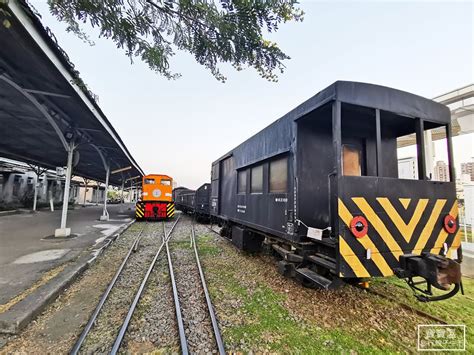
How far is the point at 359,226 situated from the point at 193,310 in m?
2.49

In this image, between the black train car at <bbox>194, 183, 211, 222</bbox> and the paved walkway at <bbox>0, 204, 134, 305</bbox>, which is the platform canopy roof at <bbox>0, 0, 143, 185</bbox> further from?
the black train car at <bbox>194, 183, 211, 222</bbox>

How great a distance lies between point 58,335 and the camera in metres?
2.73

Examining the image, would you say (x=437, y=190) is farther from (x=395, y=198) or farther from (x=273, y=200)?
(x=273, y=200)

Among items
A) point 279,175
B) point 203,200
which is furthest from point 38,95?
point 203,200

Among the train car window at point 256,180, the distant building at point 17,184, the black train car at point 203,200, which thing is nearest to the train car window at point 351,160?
the train car window at point 256,180

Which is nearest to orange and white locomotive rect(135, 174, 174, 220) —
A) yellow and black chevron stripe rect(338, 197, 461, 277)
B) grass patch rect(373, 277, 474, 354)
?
grass patch rect(373, 277, 474, 354)

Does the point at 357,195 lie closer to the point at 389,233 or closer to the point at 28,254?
the point at 389,233

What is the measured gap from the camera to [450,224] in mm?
3094

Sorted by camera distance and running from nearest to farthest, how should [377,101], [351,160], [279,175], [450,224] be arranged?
[377,101] → [450,224] → [351,160] → [279,175]

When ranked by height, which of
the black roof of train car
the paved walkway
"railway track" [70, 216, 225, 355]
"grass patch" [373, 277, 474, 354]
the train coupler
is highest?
the black roof of train car

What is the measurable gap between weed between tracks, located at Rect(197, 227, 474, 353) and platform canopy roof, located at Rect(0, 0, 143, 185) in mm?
3984

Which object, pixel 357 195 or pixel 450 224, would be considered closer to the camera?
pixel 357 195

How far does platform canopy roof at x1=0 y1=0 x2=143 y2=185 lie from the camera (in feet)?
11.7

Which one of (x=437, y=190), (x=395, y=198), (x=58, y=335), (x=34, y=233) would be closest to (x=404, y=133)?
(x=437, y=190)
